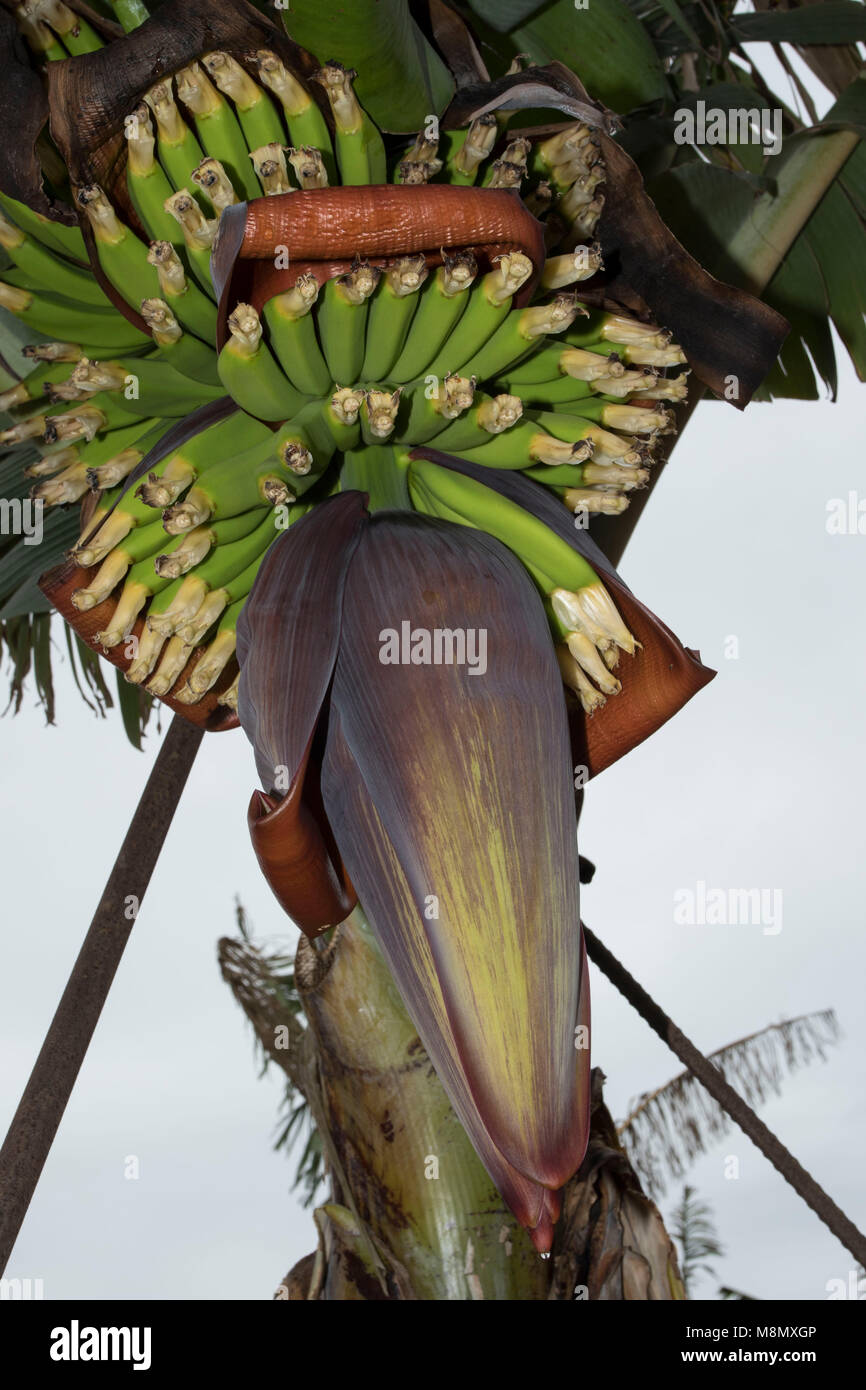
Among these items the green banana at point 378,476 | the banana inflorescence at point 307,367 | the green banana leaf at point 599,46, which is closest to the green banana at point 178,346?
the banana inflorescence at point 307,367

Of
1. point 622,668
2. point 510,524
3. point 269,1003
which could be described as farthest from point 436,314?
point 269,1003

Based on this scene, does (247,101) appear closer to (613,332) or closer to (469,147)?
(469,147)

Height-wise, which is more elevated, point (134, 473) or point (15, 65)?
point (15, 65)

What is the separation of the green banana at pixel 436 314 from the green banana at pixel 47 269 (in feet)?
0.82

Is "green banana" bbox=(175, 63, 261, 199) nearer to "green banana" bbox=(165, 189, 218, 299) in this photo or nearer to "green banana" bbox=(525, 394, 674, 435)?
"green banana" bbox=(165, 189, 218, 299)

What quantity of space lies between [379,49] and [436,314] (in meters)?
0.21

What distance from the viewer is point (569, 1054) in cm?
57

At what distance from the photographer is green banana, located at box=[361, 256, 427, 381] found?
662 mm

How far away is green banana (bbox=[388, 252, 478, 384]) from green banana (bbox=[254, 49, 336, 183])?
0.38ft

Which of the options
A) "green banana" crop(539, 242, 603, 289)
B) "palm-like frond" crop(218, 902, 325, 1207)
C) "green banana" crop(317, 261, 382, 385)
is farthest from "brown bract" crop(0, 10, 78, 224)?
"palm-like frond" crop(218, 902, 325, 1207)

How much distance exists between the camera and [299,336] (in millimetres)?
688

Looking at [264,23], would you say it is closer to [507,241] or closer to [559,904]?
[507,241]
